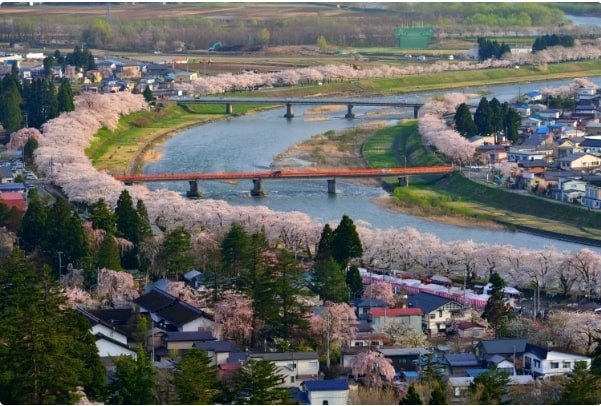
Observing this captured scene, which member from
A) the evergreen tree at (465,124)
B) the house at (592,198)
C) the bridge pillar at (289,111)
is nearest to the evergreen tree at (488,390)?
the house at (592,198)

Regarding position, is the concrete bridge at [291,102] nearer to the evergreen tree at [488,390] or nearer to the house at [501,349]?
the house at [501,349]

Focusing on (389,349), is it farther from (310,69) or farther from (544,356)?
(310,69)

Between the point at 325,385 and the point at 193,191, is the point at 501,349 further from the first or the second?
the point at 193,191

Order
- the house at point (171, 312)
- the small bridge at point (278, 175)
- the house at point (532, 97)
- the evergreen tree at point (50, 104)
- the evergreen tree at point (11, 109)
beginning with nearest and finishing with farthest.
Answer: the house at point (171, 312) < the small bridge at point (278, 175) < the evergreen tree at point (11, 109) < the evergreen tree at point (50, 104) < the house at point (532, 97)

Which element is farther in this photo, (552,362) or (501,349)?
(501,349)

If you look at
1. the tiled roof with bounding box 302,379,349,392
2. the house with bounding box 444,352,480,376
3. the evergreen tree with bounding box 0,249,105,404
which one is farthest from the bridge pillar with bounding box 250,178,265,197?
the tiled roof with bounding box 302,379,349,392

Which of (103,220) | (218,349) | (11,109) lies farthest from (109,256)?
(11,109)
